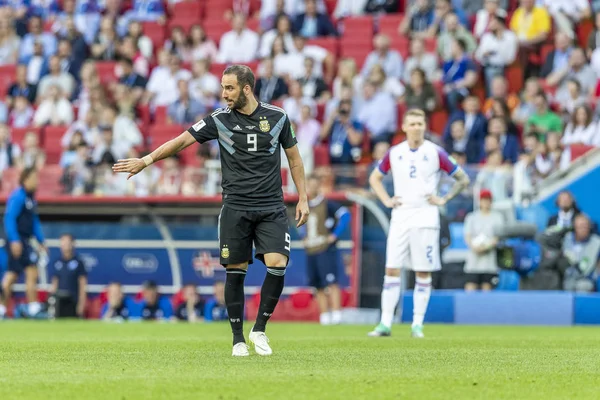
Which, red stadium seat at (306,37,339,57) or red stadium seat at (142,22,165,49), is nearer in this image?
red stadium seat at (306,37,339,57)

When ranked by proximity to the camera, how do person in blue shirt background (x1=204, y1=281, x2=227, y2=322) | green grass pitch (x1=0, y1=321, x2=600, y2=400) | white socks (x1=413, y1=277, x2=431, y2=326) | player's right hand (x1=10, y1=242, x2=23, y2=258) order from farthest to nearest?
person in blue shirt background (x1=204, y1=281, x2=227, y2=322) < player's right hand (x1=10, y1=242, x2=23, y2=258) < white socks (x1=413, y1=277, x2=431, y2=326) < green grass pitch (x1=0, y1=321, x2=600, y2=400)

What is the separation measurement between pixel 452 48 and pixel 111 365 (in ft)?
44.9

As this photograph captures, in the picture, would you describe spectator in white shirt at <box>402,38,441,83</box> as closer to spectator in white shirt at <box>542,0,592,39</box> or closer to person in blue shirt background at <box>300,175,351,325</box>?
spectator in white shirt at <box>542,0,592,39</box>

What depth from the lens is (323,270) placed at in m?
17.9

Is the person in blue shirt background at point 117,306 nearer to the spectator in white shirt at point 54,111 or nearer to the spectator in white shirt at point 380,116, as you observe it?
the spectator in white shirt at point 54,111

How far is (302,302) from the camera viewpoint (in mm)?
19328

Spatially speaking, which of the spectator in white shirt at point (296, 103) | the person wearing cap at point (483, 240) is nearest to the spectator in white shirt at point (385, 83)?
the spectator in white shirt at point (296, 103)

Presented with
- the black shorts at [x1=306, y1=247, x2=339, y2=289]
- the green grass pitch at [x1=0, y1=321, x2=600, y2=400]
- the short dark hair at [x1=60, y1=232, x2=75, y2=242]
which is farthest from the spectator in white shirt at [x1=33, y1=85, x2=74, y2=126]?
the green grass pitch at [x1=0, y1=321, x2=600, y2=400]

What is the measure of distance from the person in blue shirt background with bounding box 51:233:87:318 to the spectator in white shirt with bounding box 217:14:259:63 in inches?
208

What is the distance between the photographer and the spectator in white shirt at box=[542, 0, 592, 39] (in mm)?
20766

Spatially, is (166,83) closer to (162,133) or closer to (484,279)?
(162,133)

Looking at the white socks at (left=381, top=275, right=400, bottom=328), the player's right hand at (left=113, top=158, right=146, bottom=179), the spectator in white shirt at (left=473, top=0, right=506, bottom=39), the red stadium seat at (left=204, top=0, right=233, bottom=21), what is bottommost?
the white socks at (left=381, top=275, right=400, bottom=328)

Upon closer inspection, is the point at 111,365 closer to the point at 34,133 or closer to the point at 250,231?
the point at 250,231

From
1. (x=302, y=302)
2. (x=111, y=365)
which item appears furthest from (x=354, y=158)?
(x=111, y=365)
